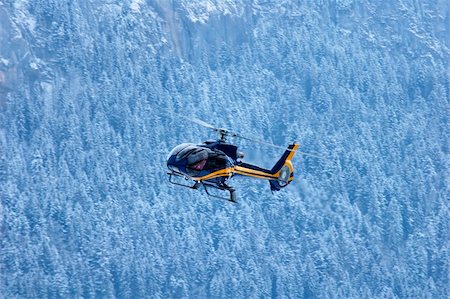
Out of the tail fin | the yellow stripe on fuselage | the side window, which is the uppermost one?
the side window

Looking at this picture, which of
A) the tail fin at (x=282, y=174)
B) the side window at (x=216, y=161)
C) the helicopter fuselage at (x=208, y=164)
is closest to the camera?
the helicopter fuselage at (x=208, y=164)

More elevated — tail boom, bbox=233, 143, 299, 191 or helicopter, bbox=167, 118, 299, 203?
helicopter, bbox=167, 118, 299, 203

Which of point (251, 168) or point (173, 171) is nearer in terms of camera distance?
point (173, 171)

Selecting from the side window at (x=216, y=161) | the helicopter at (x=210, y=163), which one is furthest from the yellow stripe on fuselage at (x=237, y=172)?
the side window at (x=216, y=161)

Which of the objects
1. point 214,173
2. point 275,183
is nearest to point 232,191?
point 214,173

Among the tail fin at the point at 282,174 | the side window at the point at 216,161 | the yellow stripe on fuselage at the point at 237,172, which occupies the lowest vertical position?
the tail fin at the point at 282,174

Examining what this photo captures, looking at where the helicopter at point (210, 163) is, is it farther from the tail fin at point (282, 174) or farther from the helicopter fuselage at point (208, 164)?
the tail fin at point (282, 174)

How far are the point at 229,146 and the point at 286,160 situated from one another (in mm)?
12021

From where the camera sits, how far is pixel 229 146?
133 meters

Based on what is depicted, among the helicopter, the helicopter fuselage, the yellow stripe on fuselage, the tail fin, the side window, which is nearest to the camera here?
the helicopter

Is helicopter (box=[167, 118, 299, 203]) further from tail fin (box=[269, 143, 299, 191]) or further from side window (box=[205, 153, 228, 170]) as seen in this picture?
tail fin (box=[269, 143, 299, 191])

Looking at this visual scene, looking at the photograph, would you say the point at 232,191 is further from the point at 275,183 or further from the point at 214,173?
the point at 275,183

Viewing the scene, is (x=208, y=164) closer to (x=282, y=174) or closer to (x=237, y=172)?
(x=237, y=172)

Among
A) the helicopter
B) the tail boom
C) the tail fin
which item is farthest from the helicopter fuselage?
the tail fin
